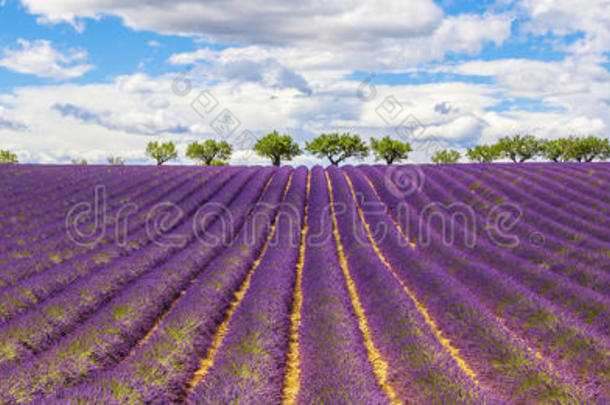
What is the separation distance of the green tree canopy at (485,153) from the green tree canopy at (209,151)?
119 ft

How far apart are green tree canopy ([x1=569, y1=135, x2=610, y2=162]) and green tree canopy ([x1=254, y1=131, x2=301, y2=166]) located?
118 ft

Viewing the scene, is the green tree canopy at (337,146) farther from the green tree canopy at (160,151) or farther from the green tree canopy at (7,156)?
the green tree canopy at (7,156)

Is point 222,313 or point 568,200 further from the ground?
point 568,200

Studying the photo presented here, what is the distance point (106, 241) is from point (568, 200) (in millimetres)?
13888

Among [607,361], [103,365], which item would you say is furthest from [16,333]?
[607,361]

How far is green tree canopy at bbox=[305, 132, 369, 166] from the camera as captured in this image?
62.8m

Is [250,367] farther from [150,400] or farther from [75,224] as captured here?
[75,224]

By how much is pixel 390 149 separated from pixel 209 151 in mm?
26027

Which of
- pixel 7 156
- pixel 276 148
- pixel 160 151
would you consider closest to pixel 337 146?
pixel 276 148

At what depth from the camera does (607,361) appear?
18.6ft

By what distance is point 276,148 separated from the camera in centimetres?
6175

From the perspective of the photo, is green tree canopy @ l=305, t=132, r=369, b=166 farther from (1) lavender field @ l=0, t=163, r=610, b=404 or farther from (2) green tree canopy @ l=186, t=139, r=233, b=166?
(1) lavender field @ l=0, t=163, r=610, b=404

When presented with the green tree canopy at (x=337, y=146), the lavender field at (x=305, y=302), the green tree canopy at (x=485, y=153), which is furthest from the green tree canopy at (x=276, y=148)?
the lavender field at (x=305, y=302)

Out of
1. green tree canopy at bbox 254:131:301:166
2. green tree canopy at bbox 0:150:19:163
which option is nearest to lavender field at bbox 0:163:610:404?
green tree canopy at bbox 254:131:301:166
